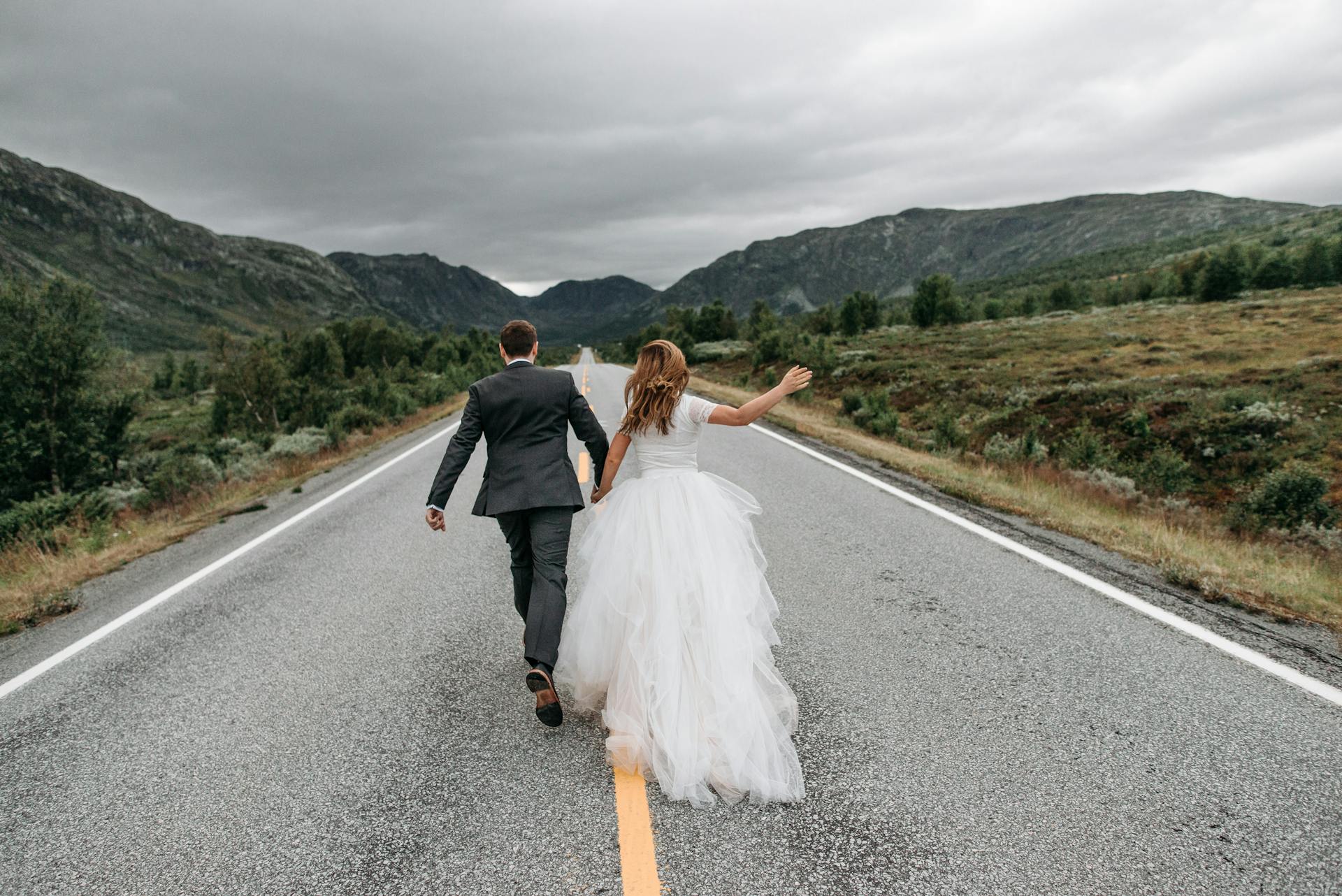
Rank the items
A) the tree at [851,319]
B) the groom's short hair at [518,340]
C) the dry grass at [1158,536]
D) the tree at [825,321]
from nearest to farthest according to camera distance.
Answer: the groom's short hair at [518,340] → the dry grass at [1158,536] → the tree at [851,319] → the tree at [825,321]

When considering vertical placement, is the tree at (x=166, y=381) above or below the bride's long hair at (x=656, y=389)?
below

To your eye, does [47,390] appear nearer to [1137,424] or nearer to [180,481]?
[180,481]

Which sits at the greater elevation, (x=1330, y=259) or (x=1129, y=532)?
(x=1330, y=259)

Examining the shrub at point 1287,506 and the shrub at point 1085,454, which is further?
the shrub at point 1085,454

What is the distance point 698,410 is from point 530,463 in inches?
39.2

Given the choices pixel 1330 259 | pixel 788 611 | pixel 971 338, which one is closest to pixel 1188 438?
pixel 788 611

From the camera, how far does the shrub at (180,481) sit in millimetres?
11453

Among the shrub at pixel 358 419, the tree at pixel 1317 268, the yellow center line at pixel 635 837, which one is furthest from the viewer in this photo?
the tree at pixel 1317 268

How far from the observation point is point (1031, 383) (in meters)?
23.5

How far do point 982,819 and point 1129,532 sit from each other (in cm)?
530

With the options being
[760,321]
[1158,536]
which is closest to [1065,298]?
[760,321]

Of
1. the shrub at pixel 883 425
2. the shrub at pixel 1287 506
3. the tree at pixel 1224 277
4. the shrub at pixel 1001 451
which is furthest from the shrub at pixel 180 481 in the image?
the tree at pixel 1224 277

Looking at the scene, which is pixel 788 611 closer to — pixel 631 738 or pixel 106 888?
pixel 631 738

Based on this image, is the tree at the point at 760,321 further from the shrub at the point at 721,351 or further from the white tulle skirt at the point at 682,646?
the white tulle skirt at the point at 682,646
